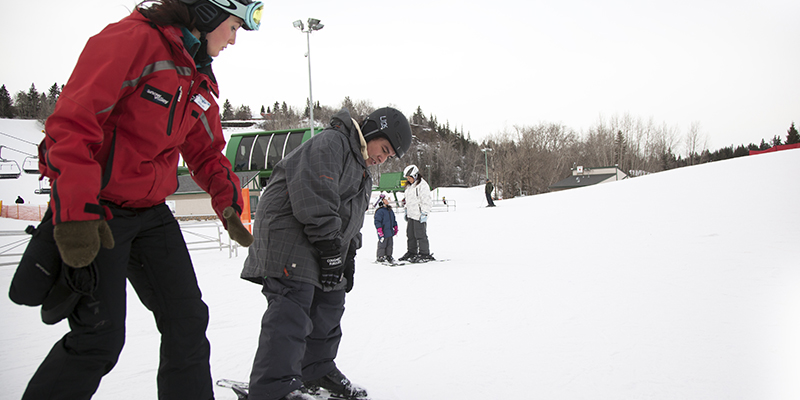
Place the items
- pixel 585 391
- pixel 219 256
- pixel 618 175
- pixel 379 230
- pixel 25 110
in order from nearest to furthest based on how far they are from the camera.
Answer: pixel 585 391
pixel 379 230
pixel 219 256
pixel 618 175
pixel 25 110

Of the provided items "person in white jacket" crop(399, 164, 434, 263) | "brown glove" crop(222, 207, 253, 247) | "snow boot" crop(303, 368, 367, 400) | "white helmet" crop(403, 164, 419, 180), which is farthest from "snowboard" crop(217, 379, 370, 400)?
"white helmet" crop(403, 164, 419, 180)

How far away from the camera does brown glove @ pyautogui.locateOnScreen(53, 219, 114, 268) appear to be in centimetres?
109

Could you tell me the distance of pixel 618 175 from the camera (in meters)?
43.8

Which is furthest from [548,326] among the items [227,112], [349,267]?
[227,112]

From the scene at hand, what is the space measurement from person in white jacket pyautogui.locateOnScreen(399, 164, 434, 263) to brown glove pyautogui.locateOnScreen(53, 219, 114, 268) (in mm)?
6318

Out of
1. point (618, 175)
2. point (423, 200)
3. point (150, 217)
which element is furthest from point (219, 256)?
point (618, 175)

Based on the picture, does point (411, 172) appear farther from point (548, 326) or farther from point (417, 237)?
point (548, 326)

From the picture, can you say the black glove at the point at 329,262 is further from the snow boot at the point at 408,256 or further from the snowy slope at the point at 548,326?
the snow boot at the point at 408,256

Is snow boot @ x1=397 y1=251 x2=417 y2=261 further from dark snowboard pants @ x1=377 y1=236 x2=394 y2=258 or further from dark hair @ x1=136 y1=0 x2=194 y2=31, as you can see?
dark hair @ x1=136 y1=0 x2=194 y2=31

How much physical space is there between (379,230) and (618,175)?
43724 mm

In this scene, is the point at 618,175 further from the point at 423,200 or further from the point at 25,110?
the point at 25,110

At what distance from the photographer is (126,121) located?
131cm

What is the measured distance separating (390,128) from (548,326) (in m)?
2.09

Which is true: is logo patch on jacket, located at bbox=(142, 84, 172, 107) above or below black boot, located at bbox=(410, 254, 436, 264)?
above
